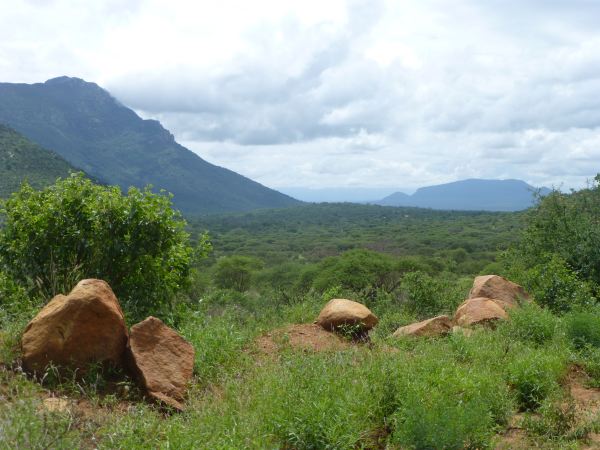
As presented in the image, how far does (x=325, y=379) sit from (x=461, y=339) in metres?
3.28

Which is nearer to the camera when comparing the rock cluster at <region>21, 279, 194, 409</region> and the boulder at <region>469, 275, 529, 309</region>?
the rock cluster at <region>21, 279, 194, 409</region>

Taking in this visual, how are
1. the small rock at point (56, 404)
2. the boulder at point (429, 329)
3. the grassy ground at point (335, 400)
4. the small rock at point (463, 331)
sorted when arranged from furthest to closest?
the boulder at point (429, 329), the small rock at point (463, 331), the small rock at point (56, 404), the grassy ground at point (335, 400)

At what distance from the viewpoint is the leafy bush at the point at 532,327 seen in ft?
29.8

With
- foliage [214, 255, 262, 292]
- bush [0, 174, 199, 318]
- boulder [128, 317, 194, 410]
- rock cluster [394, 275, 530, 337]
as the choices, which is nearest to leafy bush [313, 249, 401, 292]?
foliage [214, 255, 262, 292]

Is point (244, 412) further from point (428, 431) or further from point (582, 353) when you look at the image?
point (582, 353)

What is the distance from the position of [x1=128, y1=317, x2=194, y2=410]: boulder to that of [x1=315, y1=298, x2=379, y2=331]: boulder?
3.21 meters

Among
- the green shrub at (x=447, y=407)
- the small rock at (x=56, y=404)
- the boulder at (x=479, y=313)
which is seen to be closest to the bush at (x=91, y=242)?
the small rock at (x=56, y=404)

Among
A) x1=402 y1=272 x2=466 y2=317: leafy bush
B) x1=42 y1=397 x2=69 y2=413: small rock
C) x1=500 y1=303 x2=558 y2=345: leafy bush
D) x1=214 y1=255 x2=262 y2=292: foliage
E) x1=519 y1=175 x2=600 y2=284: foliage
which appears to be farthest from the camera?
x1=214 y1=255 x2=262 y2=292: foliage

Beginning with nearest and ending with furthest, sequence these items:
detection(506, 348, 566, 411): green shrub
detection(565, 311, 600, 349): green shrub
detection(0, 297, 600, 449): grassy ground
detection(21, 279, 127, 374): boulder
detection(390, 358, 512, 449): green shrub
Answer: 1. detection(0, 297, 600, 449): grassy ground
2. detection(390, 358, 512, 449): green shrub
3. detection(21, 279, 127, 374): boulder
4. detection(506, 348, 566, 411): green shrub
5. detection(565, 311, 600, 349): green shrub

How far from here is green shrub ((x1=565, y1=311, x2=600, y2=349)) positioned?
28.7ft

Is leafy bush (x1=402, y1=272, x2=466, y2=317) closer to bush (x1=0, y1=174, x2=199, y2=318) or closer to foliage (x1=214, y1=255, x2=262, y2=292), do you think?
bush (x1=0, y1=174, x2=199, y2=318)

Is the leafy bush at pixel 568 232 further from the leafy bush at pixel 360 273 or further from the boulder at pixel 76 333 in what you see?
the leafy bush at pixel 360 273

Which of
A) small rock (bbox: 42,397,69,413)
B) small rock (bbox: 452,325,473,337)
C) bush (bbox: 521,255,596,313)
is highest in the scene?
bush (bbox: 521,255,596,313)

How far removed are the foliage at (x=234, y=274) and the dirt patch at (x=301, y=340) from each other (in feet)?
123
